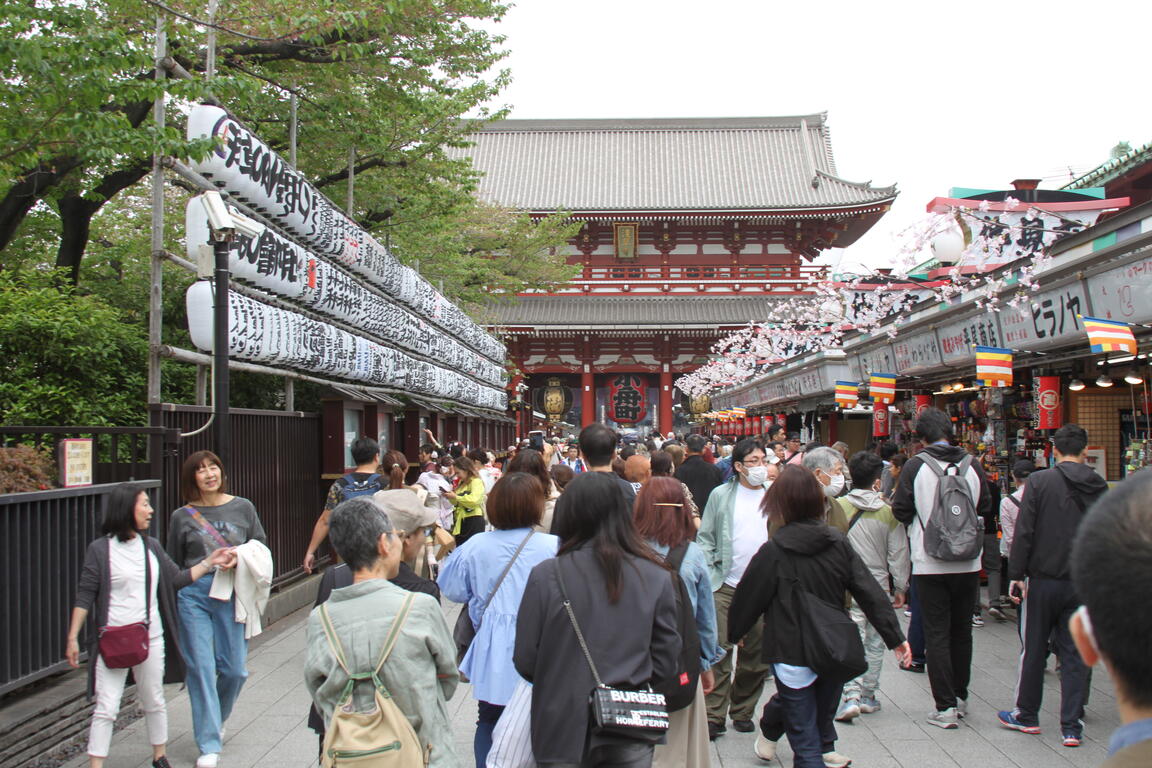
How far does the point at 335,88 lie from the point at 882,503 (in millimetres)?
8658

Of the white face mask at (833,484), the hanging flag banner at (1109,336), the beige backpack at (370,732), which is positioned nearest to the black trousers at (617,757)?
the beige backpack at (370,732)

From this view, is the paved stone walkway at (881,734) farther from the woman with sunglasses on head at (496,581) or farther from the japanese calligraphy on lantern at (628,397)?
the japanese calligraphy on lantern at (628,397)

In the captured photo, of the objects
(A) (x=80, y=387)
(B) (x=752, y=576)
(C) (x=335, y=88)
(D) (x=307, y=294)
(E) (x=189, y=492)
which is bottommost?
(B) (x=752, y=576)

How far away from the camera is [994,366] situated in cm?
861

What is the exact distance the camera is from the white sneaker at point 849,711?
5793mm

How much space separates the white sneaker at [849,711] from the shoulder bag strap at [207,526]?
147 inches

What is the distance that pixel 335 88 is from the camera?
38.5 feet

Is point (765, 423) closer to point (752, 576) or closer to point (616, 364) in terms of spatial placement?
point (616, 364)

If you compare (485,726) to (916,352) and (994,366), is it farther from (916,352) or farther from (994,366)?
(916,352)

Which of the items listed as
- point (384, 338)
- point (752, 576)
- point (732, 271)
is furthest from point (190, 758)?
point (732, 271)

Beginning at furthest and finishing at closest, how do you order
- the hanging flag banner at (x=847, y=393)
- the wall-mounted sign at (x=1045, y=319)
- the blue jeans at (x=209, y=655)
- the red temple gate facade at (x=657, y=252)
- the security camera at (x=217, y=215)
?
1. the red temple gate facade at (x=657, y=252)
2. the hanging flag banner at (x=847, y=393)
3. the wall-mounted sign at (x=1045, y=319)
4. the security camera at (x=217, y=215)
5. the blue jeans at (x=209, y=655)

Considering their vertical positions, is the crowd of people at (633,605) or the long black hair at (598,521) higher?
the long black hair at (598,521)

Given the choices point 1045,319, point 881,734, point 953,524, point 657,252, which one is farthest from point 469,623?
point 657,252

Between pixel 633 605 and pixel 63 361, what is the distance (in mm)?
7817
